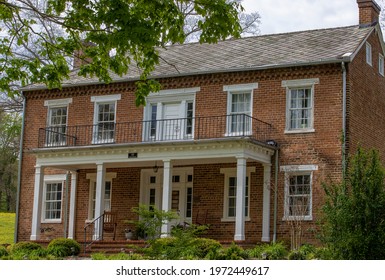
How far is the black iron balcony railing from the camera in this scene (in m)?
28.4

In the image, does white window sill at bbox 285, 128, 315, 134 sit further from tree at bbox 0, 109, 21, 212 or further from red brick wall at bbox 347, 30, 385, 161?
tree at bbox 0, 109, 21, 212

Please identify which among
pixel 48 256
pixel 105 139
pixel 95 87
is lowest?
pixel 48 256

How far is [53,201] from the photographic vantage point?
105 ft

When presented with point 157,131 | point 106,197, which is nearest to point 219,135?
point 157,131

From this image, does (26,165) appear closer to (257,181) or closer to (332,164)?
(257,181)

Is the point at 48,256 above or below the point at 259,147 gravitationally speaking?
below

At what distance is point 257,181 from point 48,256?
7939 millimetres

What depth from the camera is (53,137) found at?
32.1 meters

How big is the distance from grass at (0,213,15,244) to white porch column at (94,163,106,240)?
761 cm

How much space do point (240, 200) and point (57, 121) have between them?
33.0 feet

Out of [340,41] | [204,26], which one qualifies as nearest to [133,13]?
[204,26]

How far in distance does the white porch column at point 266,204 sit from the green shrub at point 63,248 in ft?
20.4

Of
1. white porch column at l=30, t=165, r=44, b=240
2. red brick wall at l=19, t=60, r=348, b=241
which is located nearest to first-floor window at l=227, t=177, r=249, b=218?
red brick wall at l=19, t=60, r=348, b=241

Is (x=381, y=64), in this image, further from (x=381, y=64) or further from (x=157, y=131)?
(x=157, y=131)
